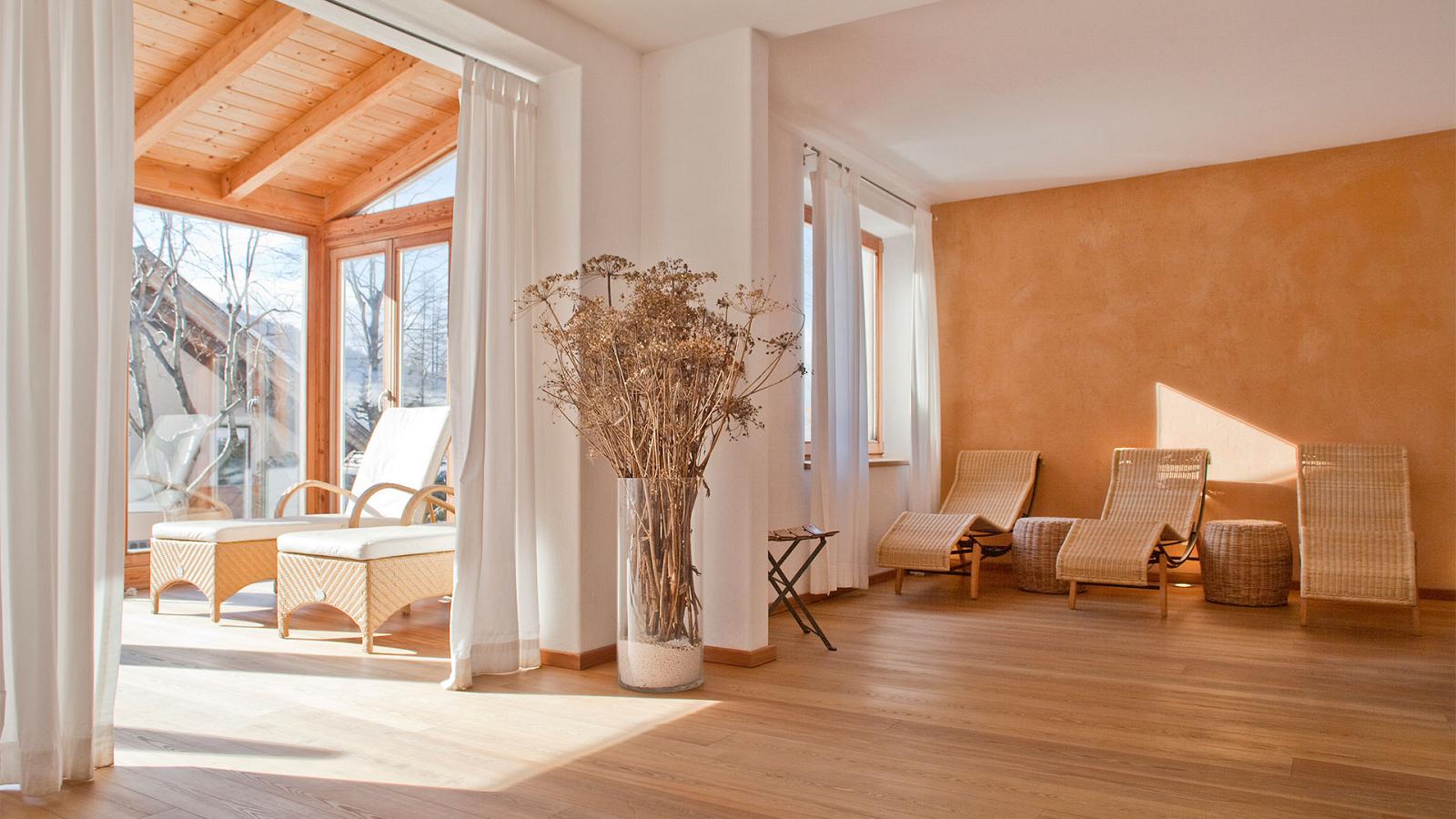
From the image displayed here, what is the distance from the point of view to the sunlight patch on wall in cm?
627

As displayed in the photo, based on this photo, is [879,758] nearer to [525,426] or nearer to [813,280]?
[525,426]

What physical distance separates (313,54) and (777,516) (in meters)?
3.87

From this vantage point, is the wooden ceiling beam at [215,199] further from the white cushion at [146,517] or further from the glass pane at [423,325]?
the white cushion at [146,517]

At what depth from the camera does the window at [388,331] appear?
23.0ft

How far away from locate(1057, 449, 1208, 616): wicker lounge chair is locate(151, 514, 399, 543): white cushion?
375 cm

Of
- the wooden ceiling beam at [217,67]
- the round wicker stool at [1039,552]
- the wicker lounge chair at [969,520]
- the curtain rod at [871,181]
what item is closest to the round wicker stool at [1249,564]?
the round wicker stool at [1039,552]

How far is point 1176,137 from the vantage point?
595 centimetres

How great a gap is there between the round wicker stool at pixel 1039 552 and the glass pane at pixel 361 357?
4500mm

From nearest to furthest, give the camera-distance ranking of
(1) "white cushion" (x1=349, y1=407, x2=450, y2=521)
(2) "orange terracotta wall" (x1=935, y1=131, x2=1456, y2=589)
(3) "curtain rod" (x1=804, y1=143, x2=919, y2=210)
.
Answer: (1) "white cushion" (x1=349, y1=407, x2=450, y2=521) < (3) "curtain rod" (x1=804, y1=143, x2=919, y2=210) < (2) "orange terracotta wall" (x1=935, y1=131, x2=1456, y2=589)

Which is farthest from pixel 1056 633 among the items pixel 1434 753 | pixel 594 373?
pixel 594 373

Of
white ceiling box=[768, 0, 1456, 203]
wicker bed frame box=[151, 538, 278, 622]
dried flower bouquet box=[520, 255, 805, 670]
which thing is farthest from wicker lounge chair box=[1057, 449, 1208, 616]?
wicker bed frame box=[151, 538, 278, 622]

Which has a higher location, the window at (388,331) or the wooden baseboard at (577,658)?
the window at (388,331)

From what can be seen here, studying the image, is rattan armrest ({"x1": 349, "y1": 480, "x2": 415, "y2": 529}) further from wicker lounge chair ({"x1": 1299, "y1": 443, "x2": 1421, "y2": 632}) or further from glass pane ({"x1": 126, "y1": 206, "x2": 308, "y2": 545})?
wicker lounge chair ({"x1": 1299, "y1": 443, "x2": 1421, "y2": 632})

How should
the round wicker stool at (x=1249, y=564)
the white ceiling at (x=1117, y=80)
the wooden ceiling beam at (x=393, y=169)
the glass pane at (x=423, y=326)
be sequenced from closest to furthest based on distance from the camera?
the white ceiling at (x=1117, y=80) → the round wicker stool at (x=1249, y=564) → the wooden ceiling beam at (x=393, y=169) → the glass pane at (x=423, y=326)
